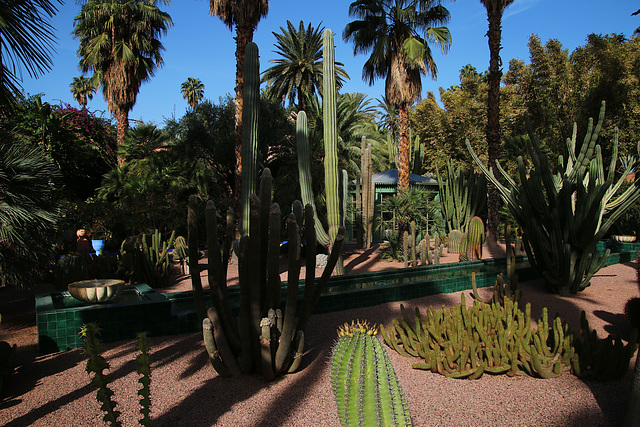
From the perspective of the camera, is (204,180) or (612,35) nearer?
(204,180)

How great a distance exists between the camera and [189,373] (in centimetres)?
425

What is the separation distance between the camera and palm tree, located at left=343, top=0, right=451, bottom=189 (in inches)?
619

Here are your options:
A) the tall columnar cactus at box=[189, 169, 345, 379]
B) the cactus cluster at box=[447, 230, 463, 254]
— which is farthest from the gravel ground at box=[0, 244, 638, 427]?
the cactus cluster at box=[447, 230, 463, 254]

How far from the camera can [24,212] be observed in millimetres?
4484

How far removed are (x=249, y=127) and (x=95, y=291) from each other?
4.71 m

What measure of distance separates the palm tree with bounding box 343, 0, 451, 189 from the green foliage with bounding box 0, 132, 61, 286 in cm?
1244

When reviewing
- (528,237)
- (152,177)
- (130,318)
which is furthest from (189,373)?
(152,177)

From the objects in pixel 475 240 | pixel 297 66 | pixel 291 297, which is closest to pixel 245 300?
pixel 291 297

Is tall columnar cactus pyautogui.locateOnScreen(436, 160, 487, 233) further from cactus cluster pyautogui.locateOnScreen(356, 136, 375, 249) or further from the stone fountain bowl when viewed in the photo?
the stone fountain bowl

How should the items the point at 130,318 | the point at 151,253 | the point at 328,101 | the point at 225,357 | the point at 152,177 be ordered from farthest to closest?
the point at 152,177, the point at 328,101, the point at 151,253, the point at 130,318, the point at 225,357

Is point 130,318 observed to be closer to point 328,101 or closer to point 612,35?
point 328,101

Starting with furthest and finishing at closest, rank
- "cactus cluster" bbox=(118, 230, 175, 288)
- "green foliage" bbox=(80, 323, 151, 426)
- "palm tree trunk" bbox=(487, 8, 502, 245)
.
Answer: "palm tree trunk" bbox=(487, 8, 502, 245) < "cactus cluster" bbox=(118, 230, 175, 288) < "green foliage" bbox=(80, 323, 151, 426)

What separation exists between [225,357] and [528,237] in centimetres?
627

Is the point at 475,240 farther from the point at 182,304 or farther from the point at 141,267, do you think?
the point at 141,267
